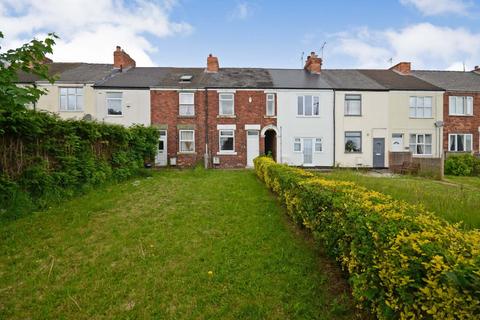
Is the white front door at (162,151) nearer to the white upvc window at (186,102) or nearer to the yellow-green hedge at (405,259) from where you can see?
the white upvc window at (186,102)

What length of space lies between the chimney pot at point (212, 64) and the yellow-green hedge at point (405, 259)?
20.7 meters

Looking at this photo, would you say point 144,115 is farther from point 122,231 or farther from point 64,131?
point 122,231

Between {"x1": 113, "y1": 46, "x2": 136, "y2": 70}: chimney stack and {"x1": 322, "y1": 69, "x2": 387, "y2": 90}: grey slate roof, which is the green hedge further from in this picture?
{"x1": 322, "y1": 69, "x2": 387, "y2": 90}: grey slate roof

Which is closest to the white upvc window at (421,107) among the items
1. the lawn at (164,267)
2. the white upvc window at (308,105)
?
the white upvc window at (308,105)

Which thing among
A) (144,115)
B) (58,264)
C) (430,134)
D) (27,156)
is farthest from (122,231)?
(430,134)

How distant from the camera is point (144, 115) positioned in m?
20.2

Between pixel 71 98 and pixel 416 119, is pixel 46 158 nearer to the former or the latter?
pixel 71 98

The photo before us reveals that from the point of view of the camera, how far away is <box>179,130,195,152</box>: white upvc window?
20516mm

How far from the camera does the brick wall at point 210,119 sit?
20297 mm

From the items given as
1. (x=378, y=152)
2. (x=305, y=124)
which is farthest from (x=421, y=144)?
(x=305, y=124)

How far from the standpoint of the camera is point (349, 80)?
22391 mm

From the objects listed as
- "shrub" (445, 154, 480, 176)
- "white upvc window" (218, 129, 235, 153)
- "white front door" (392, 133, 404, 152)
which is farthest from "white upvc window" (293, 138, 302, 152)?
"shrub" (445, 154, 480, 176)

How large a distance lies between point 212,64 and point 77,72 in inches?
422

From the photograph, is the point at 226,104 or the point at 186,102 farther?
the point at 226,104
